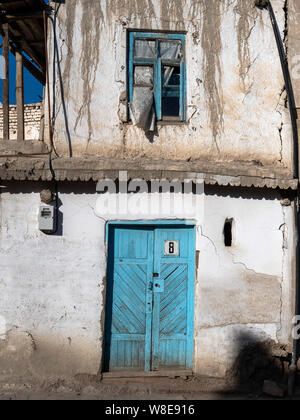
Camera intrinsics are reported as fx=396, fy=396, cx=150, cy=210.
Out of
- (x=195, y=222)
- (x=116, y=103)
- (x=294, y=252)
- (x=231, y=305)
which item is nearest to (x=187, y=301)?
(x=231, y=305)

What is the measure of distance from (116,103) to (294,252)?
3547mm

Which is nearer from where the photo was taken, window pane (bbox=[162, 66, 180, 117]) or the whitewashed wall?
the whitewashed wall

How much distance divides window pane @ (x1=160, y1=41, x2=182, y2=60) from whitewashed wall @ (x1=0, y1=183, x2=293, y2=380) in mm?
2285

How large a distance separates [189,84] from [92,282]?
11.1ft

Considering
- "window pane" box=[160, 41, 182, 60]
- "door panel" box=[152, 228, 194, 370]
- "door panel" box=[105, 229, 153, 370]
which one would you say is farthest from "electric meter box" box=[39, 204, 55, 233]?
"window pane" box=[160, 41, 182, 60]

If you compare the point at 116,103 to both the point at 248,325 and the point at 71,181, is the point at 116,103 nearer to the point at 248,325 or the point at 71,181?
the point at 71,181

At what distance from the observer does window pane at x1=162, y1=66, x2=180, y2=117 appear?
20.7 feet

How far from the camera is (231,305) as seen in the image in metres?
5.85

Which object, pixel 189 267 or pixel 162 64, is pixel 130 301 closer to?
pixel 189 267

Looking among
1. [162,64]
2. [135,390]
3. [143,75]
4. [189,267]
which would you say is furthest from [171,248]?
[162,64]

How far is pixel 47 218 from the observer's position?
5.68 m
